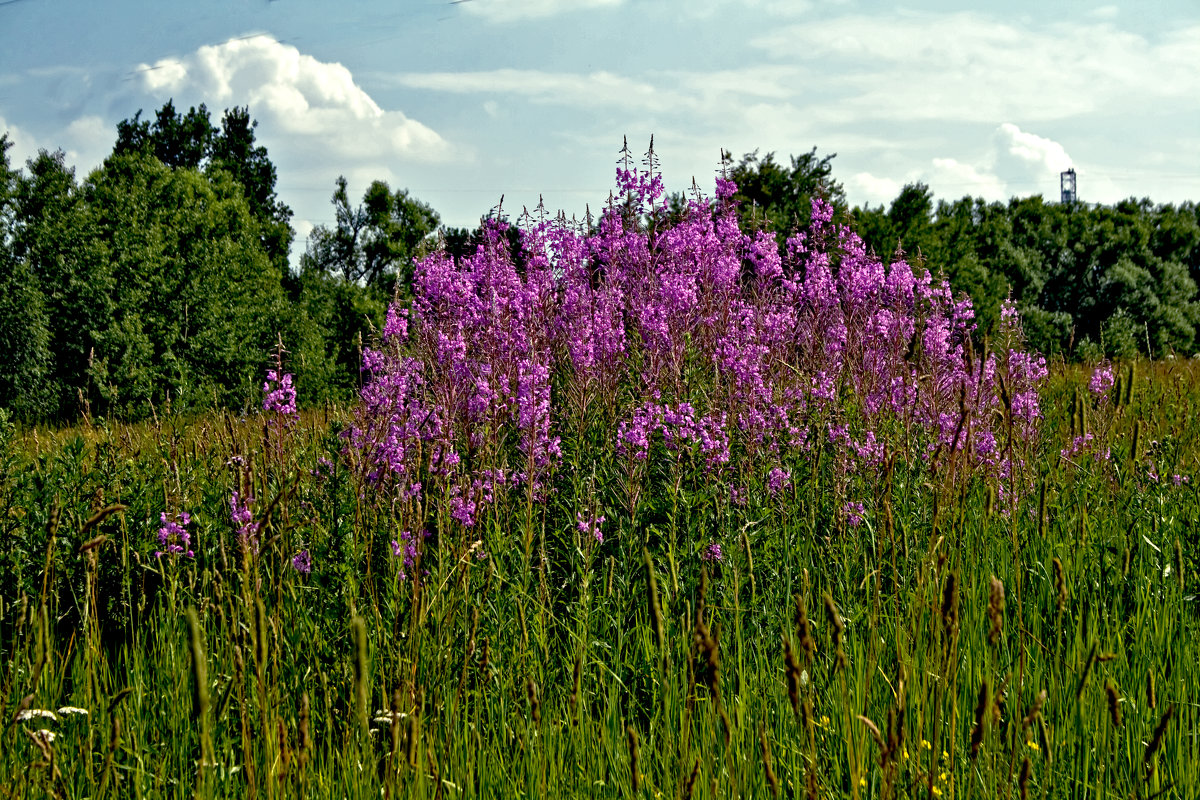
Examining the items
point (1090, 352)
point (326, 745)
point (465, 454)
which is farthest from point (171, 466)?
point (1090, 352)

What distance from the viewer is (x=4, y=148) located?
2361cm

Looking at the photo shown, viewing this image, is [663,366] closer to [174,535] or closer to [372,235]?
[174,535]

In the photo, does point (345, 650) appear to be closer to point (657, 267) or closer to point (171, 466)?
point (171, 466)

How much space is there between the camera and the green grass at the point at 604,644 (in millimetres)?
1756

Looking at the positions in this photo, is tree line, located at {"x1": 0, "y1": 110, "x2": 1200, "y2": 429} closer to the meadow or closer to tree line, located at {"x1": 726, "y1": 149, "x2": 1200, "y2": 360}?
tree line, located at {"x1": 726, "y1": 149, "x2": 1200, "y2": 360}

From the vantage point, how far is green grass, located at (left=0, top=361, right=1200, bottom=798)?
176 centimetres

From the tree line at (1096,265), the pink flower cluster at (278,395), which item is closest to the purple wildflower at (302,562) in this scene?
the pink flower cluster at (278,395)

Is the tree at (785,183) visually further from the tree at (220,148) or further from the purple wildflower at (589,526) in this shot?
the tree at (220,148)

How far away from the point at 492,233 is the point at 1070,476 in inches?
145

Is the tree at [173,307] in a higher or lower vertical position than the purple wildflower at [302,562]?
higher

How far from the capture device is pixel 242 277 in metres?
23.4

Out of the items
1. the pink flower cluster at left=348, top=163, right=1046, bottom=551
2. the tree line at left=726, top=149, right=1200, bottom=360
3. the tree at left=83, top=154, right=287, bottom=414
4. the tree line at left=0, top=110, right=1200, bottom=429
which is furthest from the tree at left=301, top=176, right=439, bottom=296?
the pink flower cluster at left=348, top=163, right=1046, bottom=551

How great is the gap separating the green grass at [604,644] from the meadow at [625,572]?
2 cm

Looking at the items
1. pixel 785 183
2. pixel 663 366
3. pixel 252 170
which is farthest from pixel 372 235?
pixel 663 366
